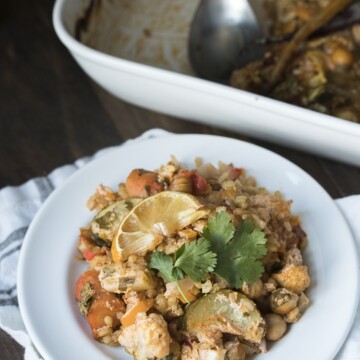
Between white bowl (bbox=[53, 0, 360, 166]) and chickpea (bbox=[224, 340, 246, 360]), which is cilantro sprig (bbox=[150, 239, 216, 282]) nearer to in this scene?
chickpea (bbox=[224, 340, 246, 360])

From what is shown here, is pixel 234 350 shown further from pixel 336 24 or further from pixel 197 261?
pixel 336 24

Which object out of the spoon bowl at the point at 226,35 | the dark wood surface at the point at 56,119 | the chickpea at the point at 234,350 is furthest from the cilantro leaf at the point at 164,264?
the spoon bowl at the point at 226,35

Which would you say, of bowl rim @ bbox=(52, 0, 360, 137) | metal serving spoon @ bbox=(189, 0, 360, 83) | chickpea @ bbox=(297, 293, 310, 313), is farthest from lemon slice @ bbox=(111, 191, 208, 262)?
metal serving spoon @ bbox=(189, 0, 360, 83)

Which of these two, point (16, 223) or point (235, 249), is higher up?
point (235, 249)

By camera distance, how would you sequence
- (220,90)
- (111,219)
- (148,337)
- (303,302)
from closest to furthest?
(148,337), (303,302), (111,219), (220,90)

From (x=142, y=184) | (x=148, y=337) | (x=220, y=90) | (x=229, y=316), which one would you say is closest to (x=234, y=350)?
(x=229, y=316)

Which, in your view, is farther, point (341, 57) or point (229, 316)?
point (341, 57)

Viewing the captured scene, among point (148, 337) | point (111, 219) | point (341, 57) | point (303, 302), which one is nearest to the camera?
point (148, 337)

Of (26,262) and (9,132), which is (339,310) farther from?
(9,132)
